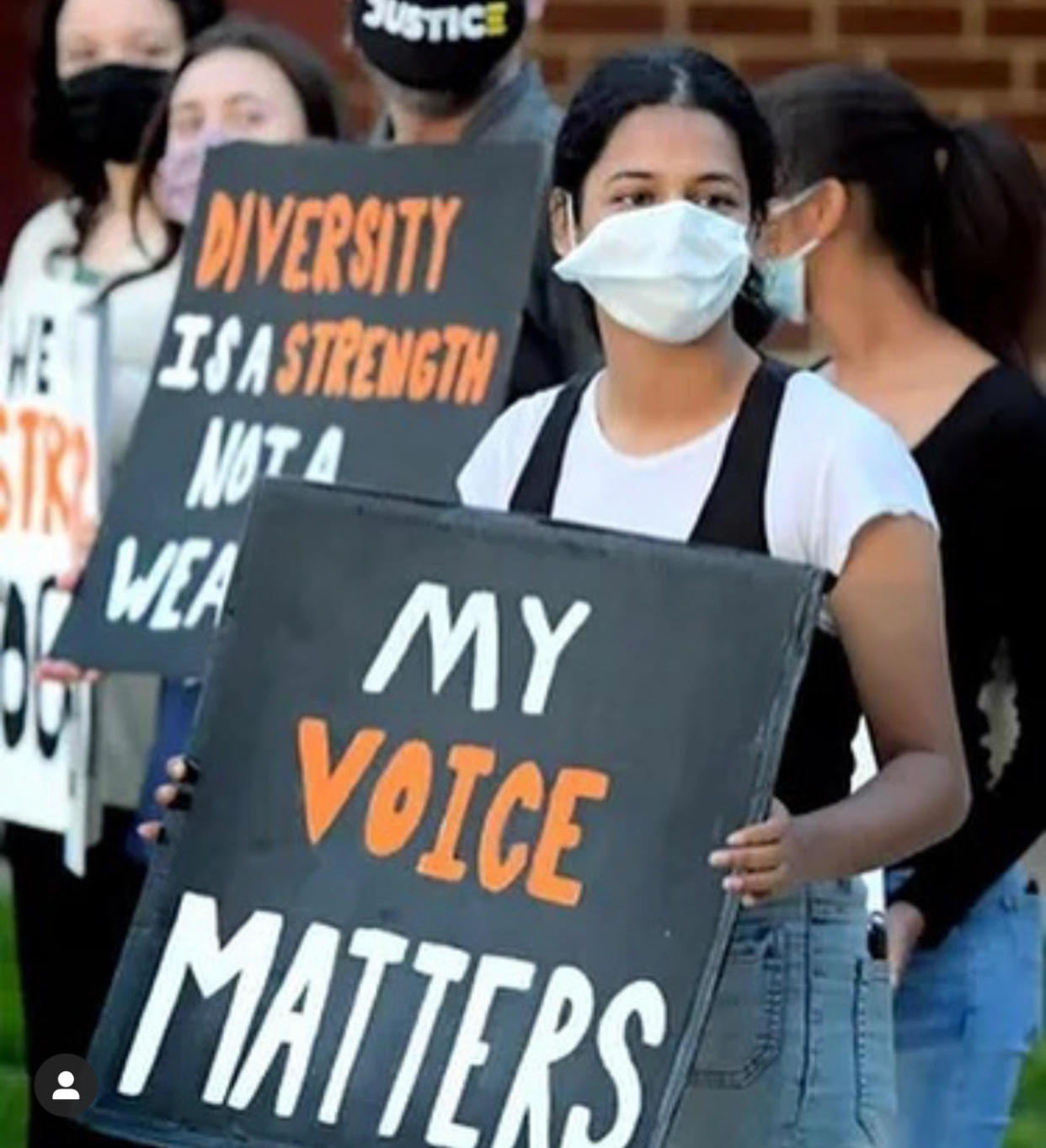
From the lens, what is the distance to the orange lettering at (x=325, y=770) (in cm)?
452

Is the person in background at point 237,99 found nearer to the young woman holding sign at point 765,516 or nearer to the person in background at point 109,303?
the person in background at point 109,303

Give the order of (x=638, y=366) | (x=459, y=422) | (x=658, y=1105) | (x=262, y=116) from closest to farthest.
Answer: (x=658, y=1105)
(x=638, y=366)
(x=459, y=422)
(x=262, y=116)

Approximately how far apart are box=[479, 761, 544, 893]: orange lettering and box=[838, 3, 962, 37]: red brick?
20.6 ft

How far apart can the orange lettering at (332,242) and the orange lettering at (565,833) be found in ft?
6.37

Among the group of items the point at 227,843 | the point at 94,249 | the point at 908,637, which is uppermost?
the point at 908,637

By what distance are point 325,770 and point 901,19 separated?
6204mm

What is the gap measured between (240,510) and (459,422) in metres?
0.39

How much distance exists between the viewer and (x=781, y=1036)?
4.41 m

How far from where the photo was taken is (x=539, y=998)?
4367mm

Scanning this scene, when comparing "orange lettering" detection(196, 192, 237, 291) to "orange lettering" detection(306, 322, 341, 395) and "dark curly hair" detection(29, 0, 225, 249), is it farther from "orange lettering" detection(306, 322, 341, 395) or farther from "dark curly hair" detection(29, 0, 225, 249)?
"dark curly hair" detection(29, 0, 225, 249)

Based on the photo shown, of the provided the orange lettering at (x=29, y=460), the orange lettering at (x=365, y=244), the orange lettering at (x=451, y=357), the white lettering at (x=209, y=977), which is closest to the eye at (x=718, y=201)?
the white lettering at (x=209, y=977)

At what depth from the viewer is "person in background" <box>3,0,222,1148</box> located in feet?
22.0

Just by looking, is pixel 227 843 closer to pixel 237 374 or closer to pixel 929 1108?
pixel 929 1108

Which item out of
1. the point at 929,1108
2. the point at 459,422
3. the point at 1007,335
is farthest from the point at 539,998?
the point at 459,422
